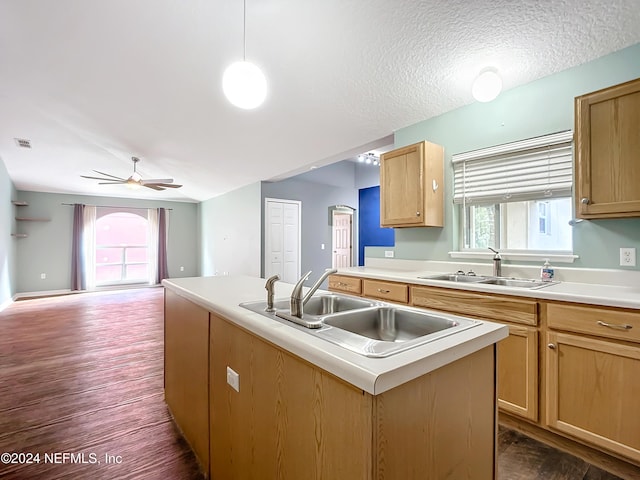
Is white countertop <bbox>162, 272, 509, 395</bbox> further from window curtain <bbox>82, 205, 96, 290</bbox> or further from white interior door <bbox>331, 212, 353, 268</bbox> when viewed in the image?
window curtain <bbox>82, 205, 96, 290</bbox>

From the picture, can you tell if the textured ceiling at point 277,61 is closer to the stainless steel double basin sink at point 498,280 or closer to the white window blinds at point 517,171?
the white window blinds at point 517,171

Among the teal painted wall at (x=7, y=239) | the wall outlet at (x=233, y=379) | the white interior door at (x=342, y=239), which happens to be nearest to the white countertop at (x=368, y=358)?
the wall outlet at (x=233, y=379)

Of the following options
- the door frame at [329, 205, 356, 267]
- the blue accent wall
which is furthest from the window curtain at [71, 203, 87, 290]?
the blue accent wall

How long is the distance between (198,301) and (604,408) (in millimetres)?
2144

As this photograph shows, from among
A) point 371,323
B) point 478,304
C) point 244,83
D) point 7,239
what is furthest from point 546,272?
point 7,239

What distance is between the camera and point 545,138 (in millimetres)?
2309

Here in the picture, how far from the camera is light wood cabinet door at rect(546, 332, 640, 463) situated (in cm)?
145

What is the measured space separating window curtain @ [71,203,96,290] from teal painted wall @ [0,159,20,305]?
1.01 metres

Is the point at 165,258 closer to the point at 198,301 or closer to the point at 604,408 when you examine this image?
the point at 198,301

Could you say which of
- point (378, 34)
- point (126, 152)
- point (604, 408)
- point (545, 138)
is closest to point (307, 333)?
point (604, 408)

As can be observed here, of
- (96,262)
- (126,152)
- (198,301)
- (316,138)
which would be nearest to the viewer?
(198,301)

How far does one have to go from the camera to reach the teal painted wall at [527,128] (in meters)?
1.99

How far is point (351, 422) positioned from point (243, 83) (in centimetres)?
191

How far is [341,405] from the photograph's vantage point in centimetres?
72
